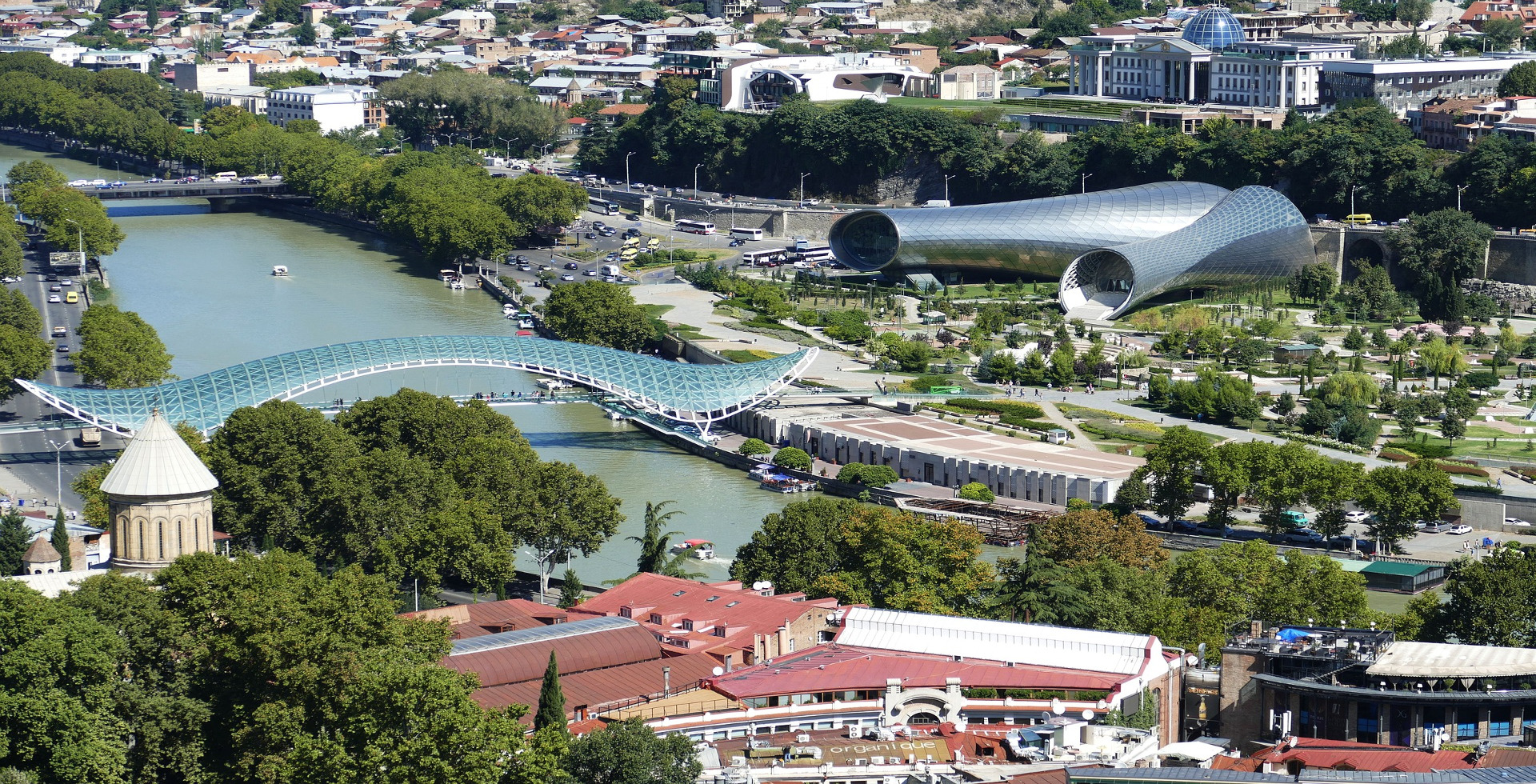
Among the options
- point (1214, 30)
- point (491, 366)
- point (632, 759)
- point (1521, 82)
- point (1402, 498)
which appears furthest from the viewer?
point (1214, 30)

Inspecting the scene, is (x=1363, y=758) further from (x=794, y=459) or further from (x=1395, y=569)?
(x=794, y=459)

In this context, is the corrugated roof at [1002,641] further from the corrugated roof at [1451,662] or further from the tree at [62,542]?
the tree at [62,542]

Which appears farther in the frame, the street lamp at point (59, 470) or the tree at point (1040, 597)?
the street lamp at point (59, 470)

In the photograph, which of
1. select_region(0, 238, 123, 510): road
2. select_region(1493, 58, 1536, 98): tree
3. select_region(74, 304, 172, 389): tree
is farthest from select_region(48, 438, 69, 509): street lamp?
select_region(1493, 58, 1536, 98): tree

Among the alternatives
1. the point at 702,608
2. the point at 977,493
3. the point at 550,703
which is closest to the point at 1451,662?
the point at 550,703

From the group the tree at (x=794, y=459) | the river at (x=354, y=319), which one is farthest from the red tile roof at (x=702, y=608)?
the tree at (x=794, y=459)

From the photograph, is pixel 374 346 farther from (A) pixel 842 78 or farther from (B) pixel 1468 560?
(A) pixel 842 78

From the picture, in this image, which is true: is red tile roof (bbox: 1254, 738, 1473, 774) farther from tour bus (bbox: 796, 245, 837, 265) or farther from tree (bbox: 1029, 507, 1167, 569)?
tour bus (bbox: 796, 245, 837, 265)
